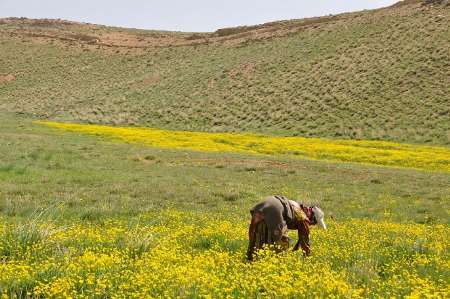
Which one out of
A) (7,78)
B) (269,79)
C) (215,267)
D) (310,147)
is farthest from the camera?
(7,78)

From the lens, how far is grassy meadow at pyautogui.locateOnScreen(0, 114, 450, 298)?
657 centimetres

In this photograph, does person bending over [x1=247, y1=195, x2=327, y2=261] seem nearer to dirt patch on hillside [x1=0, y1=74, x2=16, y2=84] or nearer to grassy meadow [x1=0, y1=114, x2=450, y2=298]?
grassy meadow [x1=0, y1=114, x2=450, y2=298]

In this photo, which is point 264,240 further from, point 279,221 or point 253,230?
point 279,221

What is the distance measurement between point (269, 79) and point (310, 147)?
2761 centimetres

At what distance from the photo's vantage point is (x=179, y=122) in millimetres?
54469

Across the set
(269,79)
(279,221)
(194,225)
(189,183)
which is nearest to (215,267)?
(279,221)

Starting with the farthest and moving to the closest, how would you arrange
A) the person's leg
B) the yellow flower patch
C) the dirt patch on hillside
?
1. the dirt patch on hillside
2. the person's leg
3. the yellow flower patch

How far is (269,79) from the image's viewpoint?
→ 6228 centimetres

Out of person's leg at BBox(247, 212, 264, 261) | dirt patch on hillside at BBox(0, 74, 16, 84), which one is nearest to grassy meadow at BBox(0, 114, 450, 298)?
person's leg at BBox(247, 212, 264, 261)

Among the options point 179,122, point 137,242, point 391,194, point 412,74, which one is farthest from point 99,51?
point 137,242

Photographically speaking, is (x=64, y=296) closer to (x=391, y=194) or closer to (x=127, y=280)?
(x=127, y=280)

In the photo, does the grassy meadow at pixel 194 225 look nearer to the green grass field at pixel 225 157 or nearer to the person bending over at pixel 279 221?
the green grass field at pixel 225 157

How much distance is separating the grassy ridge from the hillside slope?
15.5 feet

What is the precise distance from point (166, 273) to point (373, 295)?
2681mm
